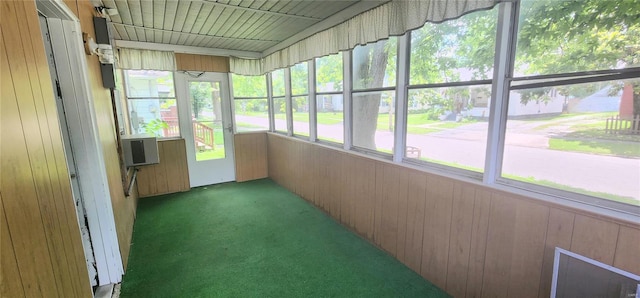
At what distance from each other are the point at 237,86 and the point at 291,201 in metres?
2.26

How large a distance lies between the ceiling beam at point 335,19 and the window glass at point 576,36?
3.53 ft

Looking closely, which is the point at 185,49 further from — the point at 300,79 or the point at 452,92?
the point at 452,92

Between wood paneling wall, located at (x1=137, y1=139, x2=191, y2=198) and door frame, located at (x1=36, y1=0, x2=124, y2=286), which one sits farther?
wood paneling wall, located at (x1=137, y1=139, x2=191, y2=198)

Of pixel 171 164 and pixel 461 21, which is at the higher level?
pixel 461 21

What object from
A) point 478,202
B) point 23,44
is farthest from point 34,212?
point 478,202

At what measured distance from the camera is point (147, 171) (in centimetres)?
419

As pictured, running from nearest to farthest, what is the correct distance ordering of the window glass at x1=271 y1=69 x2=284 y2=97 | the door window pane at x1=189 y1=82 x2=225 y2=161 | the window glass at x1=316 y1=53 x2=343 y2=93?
the window glass at x1=316 y1=53 x2=343 y2=93 → the window glass at x1=271 y1=69 x2=284 y2=97 → the door window pane at x1=189 y1=82 x2=225 y2=161

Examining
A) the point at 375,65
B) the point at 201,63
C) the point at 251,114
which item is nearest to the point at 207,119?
the point at 251,114

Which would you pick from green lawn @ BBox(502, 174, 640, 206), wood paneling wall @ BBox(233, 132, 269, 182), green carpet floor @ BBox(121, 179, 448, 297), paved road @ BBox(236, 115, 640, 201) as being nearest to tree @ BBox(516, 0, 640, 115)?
paved road @ BBox(236, 115, 640, 201)

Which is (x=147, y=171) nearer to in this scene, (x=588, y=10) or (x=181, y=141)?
(x=181, y=141)

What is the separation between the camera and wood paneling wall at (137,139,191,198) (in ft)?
13.8

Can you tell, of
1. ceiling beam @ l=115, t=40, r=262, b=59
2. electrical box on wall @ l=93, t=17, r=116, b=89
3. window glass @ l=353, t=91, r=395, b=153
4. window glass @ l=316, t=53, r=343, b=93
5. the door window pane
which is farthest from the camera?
the door window pane

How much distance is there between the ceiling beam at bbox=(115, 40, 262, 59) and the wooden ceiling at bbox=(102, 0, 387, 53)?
9 cm

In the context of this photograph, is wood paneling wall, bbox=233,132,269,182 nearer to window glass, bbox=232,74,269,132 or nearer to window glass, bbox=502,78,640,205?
window glass, bbox=232,74,269,132
